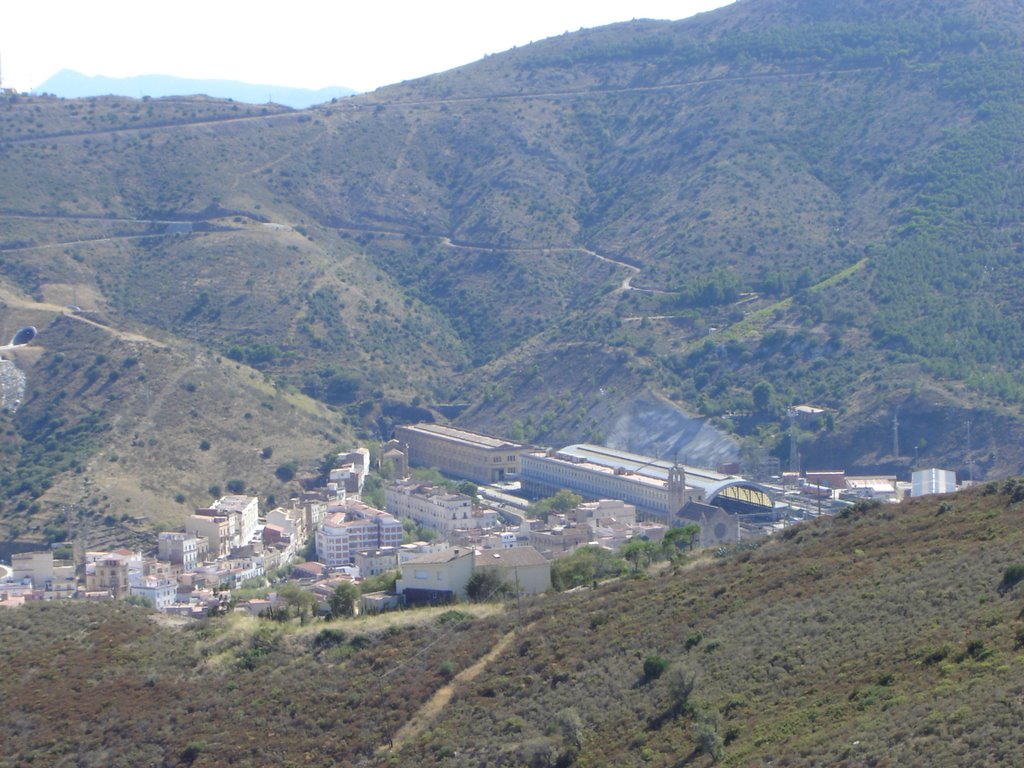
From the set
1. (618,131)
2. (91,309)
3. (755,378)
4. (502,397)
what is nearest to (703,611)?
(755,378)

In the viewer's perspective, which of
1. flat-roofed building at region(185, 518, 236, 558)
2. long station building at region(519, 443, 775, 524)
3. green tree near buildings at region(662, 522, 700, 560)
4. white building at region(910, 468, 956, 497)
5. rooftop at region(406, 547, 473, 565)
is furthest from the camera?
long station building at region(519, 443, 775, 524)

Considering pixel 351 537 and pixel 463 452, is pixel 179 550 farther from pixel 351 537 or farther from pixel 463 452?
pixel 463 452

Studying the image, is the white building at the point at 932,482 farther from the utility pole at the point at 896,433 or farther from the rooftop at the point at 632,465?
the rooftop at the point at 632,465

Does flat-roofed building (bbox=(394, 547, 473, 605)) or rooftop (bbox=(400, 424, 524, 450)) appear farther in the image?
rooftop (bbox=(400, 424, 524, 450))

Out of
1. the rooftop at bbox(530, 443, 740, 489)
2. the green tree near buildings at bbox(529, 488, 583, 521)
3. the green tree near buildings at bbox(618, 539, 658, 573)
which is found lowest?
the green tree near buildings at bbox(529, 488, 583, 521)

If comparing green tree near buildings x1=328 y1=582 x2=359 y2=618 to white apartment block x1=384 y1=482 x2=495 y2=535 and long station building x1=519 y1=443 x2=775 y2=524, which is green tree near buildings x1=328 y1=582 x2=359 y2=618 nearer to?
white apartment block x1=384 y1=482 x2=495 y2=535

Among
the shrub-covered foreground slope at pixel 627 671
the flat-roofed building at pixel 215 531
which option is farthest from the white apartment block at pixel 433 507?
the shrub-covered foreground slope at pixel 627 671

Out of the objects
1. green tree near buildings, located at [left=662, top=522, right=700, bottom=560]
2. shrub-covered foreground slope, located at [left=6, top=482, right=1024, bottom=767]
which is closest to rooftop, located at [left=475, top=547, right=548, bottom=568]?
shrub-covered foreground slope, located at [left=6, top=482, right=1024, bottom=767]
